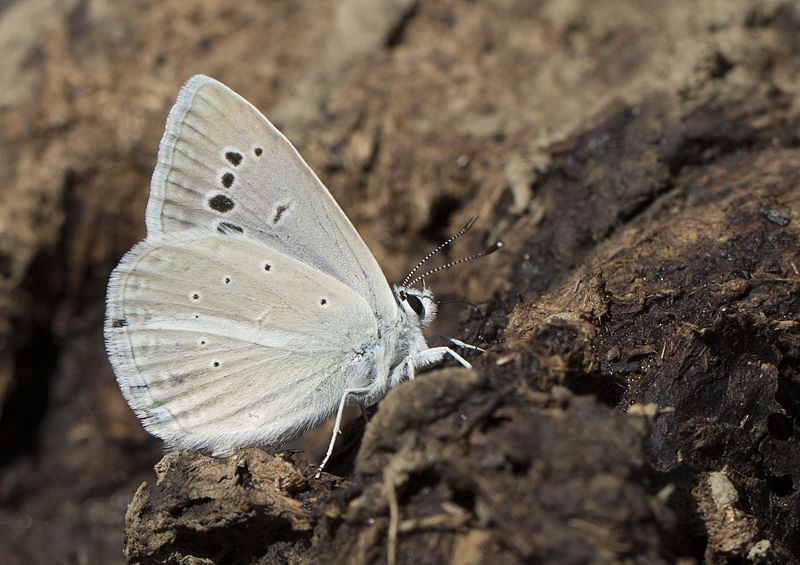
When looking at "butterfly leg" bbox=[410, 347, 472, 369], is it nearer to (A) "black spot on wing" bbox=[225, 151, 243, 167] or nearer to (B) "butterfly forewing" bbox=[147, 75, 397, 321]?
(B) "butterfly forewing" bbox=[147, 75, 397, 321]

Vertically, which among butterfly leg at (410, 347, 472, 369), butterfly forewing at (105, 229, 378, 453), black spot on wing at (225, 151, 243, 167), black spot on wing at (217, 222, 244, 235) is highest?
black spot on wing at (225, 151, 243, 167)

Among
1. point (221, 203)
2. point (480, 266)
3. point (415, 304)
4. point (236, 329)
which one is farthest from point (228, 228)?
point (480, 266)

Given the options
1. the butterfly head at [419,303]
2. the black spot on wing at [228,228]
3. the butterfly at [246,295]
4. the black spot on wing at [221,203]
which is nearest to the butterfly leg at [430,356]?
the butterfly at [246,295]

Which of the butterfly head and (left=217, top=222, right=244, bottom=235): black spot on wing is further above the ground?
(left=217, top=222, right=244, bottom=235): black spot on wing

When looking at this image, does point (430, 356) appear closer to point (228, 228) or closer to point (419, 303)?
point (419, 303)

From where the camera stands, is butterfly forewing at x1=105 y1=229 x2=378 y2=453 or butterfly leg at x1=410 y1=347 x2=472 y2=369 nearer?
butterfly leg at x1=410 y1=347 x2=472 y2=369

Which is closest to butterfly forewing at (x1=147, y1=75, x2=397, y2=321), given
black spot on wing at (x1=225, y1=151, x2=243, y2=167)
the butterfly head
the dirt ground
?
black spot on wing at (x1=225, y1=151, x2=243, y2=167)

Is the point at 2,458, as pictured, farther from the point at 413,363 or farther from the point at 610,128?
the point at 610,128
